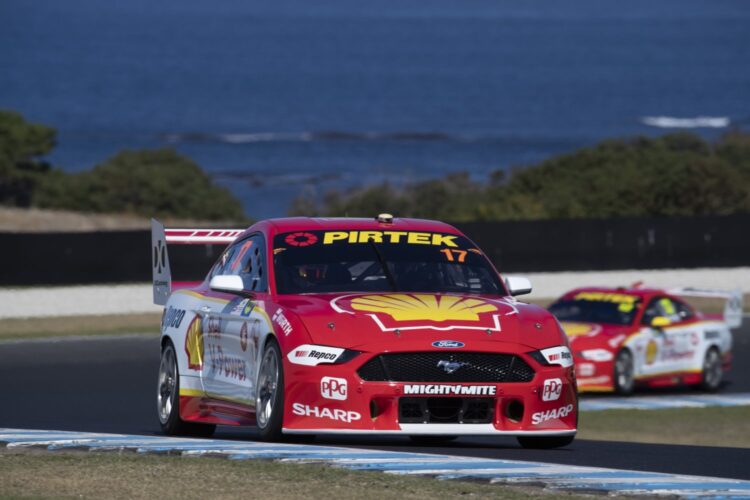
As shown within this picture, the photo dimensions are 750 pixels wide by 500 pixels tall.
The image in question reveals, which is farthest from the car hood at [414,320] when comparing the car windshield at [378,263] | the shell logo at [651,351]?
the shell logo at [651,351]

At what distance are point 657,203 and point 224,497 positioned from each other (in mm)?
37893

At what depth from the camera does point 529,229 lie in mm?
30062

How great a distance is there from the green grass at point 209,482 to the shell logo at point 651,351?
13006 mm

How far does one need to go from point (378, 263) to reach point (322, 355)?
1.26 metres

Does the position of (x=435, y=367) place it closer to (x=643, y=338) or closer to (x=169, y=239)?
(x=169, y=239)

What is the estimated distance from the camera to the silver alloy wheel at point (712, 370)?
69.8 ft

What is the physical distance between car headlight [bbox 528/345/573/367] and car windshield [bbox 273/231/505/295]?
894mm

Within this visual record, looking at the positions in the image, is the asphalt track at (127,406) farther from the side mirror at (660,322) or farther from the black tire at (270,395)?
the side mirror at (660,322)

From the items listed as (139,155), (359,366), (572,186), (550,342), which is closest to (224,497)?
(359,366)

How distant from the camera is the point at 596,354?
19.8 m

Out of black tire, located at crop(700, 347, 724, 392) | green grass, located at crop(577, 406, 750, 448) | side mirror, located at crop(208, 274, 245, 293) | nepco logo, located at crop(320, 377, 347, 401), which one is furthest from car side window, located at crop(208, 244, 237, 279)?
black tire, located at crop(700, 347, 724, 392)

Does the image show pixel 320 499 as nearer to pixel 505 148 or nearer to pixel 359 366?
pixel 359 366

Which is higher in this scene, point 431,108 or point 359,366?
point 431,108

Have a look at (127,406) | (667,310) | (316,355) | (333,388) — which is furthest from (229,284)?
(667,310)
